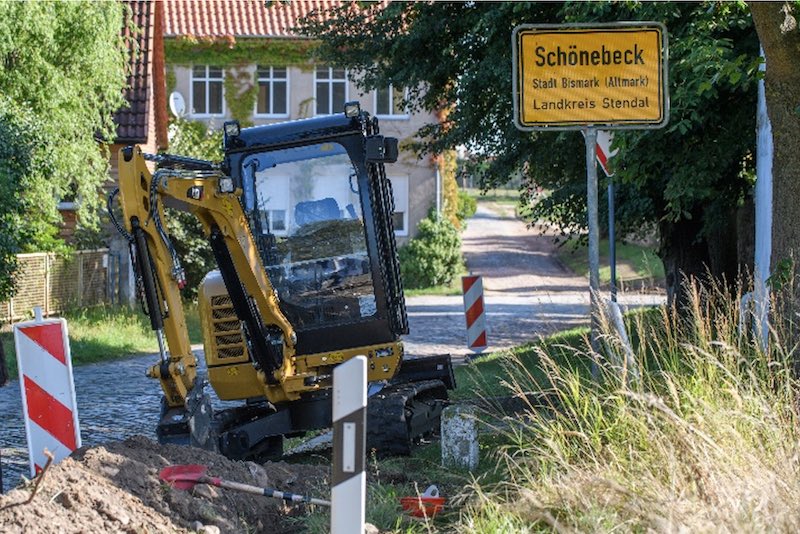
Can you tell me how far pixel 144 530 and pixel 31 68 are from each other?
1707cm

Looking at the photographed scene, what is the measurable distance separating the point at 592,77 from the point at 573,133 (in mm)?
7683

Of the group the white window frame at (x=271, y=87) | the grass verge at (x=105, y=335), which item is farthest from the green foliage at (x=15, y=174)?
the white window frame at (x=271, y=87)

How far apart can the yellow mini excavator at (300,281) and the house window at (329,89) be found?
3183 centimetres

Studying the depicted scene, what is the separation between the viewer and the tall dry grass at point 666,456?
6.21 metres

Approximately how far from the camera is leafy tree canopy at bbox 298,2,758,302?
13.1m

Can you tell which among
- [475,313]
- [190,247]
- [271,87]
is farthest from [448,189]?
[475,313]

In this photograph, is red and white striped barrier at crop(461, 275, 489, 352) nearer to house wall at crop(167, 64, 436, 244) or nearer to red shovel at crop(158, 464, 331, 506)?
red shovel at crop(158, 464, 331, 506)

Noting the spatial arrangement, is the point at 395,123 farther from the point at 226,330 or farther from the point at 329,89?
the point at 226,330

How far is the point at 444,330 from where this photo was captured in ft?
81.3

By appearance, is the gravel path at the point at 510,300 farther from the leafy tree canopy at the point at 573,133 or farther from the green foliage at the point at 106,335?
the green foliage at the point at 106,335

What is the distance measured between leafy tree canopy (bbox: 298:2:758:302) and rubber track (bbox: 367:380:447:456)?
9.22 ft

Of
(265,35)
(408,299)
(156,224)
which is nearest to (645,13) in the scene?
(156,224)

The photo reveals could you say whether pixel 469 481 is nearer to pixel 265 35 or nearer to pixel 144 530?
pixel 144 530

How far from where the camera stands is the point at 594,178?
372 inches
